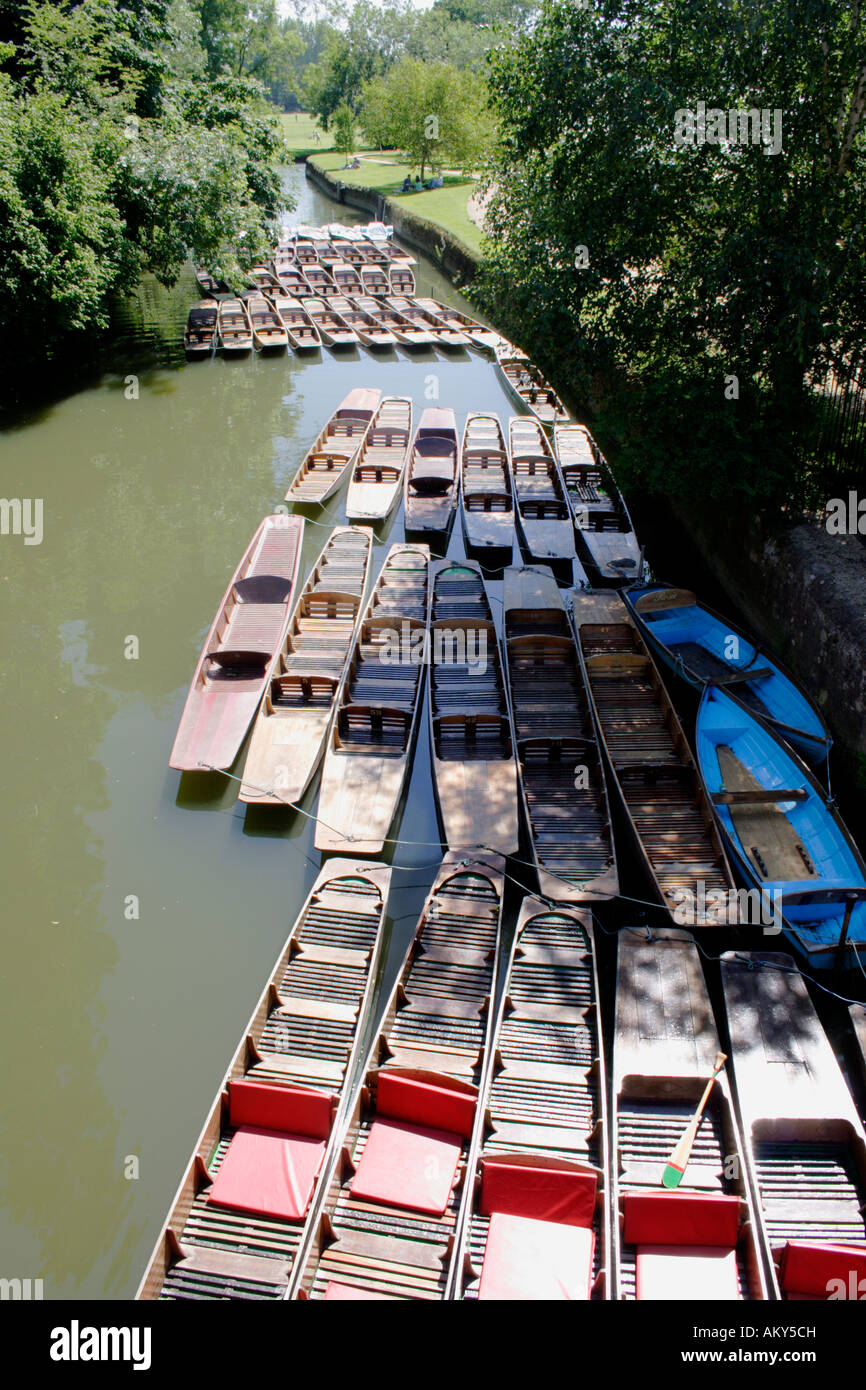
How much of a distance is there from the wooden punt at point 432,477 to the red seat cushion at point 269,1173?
13932 mm

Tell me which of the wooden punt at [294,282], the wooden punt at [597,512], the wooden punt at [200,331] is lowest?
the wooden punt at [597,512]

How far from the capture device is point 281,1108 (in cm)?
835

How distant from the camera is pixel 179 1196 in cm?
761

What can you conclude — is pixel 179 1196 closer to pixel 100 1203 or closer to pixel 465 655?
pixel 100 1203

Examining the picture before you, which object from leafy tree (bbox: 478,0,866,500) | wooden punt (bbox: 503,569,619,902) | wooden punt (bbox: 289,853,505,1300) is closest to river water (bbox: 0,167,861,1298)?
wooden punt (bbox: 289,853,505,1300)

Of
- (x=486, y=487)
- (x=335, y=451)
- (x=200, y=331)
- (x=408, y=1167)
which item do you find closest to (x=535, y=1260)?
(x=408, y=1167)

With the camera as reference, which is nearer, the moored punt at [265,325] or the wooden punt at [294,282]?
the moored punt at [265,325]

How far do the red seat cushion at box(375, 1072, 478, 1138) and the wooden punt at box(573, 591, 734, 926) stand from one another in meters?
3.47

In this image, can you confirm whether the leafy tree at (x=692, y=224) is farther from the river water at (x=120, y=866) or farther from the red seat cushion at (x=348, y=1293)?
the red seat cushion at (x=348, y=1293)

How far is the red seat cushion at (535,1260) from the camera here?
7.08 m

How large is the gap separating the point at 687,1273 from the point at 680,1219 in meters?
0.38

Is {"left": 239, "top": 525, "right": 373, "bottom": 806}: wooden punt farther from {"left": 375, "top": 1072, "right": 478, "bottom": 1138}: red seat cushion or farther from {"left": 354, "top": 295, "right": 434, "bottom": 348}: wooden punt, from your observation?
{"left": 354, "top": 295, "right": 434, "bottom": 348}: wooden punt

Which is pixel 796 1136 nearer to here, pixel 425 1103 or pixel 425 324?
pixel 425 1103

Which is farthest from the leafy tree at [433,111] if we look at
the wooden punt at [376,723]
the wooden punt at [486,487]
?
the wooden punt at [376,723]
